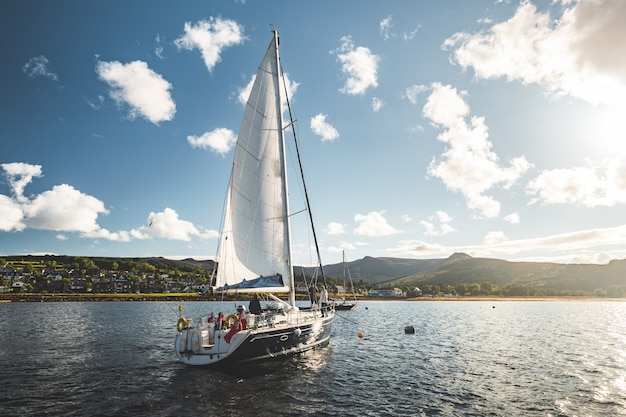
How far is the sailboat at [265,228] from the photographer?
23109 mm

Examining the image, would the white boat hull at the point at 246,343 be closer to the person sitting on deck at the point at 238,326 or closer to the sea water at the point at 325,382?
the person sitting on deck at the point at 238,326

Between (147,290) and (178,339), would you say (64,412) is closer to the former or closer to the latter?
(178,339)

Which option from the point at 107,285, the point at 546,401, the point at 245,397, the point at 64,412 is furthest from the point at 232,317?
the point at 107,285

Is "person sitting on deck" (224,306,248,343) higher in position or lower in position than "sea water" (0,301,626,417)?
higher

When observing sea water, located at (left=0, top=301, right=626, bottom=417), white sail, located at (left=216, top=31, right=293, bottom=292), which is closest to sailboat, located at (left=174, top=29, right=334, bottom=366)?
white sail, located at (left=216, top=31, right=293, bottom=292)

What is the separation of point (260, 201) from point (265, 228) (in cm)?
195

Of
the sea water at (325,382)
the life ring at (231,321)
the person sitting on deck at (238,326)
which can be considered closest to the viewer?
the sea water at (325,382)

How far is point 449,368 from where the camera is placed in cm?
2405

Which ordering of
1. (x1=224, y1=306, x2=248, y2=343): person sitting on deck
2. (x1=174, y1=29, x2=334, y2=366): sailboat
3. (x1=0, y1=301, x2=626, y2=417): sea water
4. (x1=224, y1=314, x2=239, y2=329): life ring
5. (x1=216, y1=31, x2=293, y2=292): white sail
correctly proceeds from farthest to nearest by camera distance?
1. (x1=216, y1=31, x2=293, y2=292): white sail
2. (x1=174, y1=29, x2=334, y2=366): sailboat
3. (x1=224, y1=314, x2=239, y2=329): life ring
4. (x1=224, y1=306, x2=248, y2=343): person sitting on deck
5. (x1=0, y1=301, x2=626, y2=417): sea water

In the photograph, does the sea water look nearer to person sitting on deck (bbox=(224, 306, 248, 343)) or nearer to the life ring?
person sitting on deck (bbox=(224, 306, 248, 343))

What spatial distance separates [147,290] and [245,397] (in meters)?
187

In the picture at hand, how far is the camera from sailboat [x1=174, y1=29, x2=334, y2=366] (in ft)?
75.8

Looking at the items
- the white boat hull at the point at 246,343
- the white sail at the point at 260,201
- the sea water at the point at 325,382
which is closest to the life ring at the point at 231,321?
the white boat hull at the point at 246,343

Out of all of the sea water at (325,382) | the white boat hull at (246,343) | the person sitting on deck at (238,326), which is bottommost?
the sea water at (325,382)
